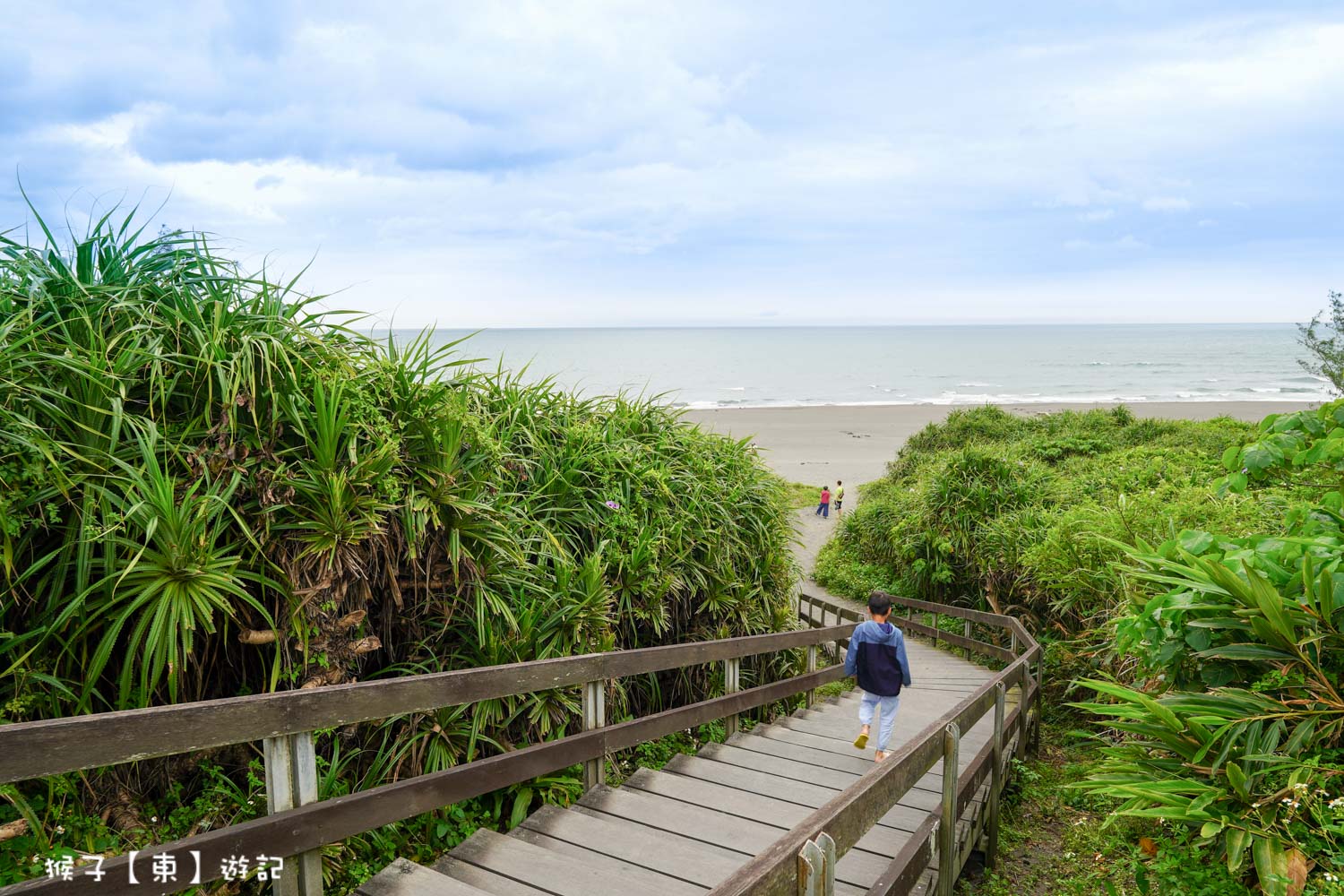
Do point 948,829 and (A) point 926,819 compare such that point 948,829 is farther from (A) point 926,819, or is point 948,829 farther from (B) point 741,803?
(B) point 741,803

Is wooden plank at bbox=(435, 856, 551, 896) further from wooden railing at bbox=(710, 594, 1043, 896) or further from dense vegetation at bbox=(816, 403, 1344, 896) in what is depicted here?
dense vegetation at bbox=(816, 403, 1344, 896)

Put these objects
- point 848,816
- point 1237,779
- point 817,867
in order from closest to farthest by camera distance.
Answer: point 817,867 → point 848,816 → point 1237,779

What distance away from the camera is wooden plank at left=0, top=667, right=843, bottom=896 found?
7.06 ft

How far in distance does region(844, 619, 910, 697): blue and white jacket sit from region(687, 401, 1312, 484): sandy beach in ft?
81.4

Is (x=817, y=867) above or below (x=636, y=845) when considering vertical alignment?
above

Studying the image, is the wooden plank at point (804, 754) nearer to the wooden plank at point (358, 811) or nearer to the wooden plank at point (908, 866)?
the wooden plank at point (358, 811)

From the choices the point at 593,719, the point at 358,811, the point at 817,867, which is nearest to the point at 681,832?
the point at 593,719

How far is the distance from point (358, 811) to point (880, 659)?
3759mm

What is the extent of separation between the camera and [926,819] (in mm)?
3801

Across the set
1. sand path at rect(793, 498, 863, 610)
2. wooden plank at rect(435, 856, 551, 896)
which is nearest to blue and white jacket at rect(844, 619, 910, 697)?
wooden plank at rect(435, 856, 551, 896)

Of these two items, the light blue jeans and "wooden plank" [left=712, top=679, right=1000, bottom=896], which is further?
the light blue jeans

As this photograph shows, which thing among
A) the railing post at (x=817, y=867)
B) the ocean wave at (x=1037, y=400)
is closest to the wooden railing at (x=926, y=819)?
the railing post at (x=817, y=867)

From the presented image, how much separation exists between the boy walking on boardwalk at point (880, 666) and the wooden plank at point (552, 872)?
2.77 metres

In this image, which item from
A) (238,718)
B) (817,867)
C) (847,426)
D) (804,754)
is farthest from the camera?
(847,426)
